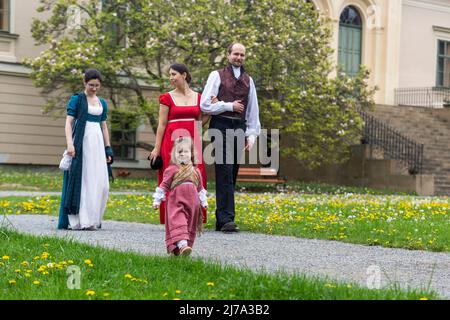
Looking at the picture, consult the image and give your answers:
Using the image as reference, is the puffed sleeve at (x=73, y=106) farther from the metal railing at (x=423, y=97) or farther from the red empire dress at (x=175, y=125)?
the metal railing at (x=423, y=97)

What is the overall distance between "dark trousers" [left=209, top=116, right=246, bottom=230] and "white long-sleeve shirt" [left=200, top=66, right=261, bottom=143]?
0.19m

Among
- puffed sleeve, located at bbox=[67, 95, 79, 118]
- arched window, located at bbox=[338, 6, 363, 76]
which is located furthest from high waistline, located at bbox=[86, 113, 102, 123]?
arched window, located at bbox=[338, 6, 363, 76]

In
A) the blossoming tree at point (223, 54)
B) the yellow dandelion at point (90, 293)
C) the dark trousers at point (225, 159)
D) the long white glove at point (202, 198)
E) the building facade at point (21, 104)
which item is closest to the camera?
the yellow dandelion at point (90, 293)

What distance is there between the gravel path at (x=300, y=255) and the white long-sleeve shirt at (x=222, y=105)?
1287 millimetres

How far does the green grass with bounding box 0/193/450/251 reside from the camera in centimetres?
878

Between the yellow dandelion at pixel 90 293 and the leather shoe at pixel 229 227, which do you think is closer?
the yellow dandelion at pixel 90 293

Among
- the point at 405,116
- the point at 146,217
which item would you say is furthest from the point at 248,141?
the point at 405,116

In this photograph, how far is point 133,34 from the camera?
21625mm

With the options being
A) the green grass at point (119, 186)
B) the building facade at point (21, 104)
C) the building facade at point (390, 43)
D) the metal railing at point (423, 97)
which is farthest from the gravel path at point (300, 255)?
the metal railing at point (423, 97)

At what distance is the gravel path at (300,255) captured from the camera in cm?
602

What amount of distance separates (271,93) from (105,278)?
16465mm

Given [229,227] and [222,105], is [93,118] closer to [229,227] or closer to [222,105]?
[222,105]

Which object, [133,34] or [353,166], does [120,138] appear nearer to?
[133,34]

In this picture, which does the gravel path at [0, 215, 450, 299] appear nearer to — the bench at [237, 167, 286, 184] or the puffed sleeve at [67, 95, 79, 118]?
the puffed sleeve at [67, 95, 79, 118]
